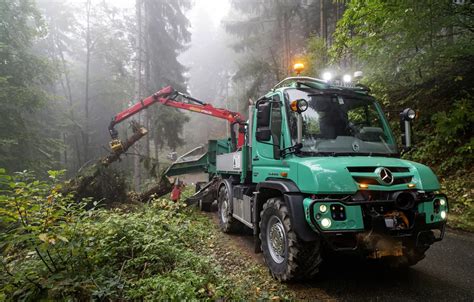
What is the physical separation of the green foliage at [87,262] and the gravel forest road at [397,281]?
1.20 m

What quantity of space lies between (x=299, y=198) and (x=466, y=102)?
24.0 ft

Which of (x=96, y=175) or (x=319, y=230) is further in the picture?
(x=96, y=175)

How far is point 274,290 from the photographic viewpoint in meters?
3.58

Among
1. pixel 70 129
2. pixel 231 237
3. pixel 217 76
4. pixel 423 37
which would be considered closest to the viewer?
pixel 231 237

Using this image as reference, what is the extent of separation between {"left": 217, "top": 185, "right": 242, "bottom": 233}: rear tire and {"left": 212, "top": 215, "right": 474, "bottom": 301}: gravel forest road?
178 centimetres

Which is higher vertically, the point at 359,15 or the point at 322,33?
the point at 322,33

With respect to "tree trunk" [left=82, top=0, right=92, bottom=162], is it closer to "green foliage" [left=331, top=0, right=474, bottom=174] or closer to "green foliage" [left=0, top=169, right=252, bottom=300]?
"green foliage" [left=331, top=0, right=474, bottom=174]

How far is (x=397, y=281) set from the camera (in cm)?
373

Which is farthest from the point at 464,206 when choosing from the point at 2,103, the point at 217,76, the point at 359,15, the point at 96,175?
the point at 217,76

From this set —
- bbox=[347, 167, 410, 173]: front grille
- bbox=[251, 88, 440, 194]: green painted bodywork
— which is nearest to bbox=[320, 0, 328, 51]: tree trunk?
bbox=[251, 88, 440, 194]: green painted bodywork

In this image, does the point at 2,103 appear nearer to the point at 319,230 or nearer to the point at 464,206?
the point at 319,230

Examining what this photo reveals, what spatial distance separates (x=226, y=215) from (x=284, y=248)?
3033mm

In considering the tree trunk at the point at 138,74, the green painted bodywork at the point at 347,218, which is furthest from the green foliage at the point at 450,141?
the tree trunk at the point at 138,74

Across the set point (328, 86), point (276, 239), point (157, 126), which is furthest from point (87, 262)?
Answer: point (157, 126)
